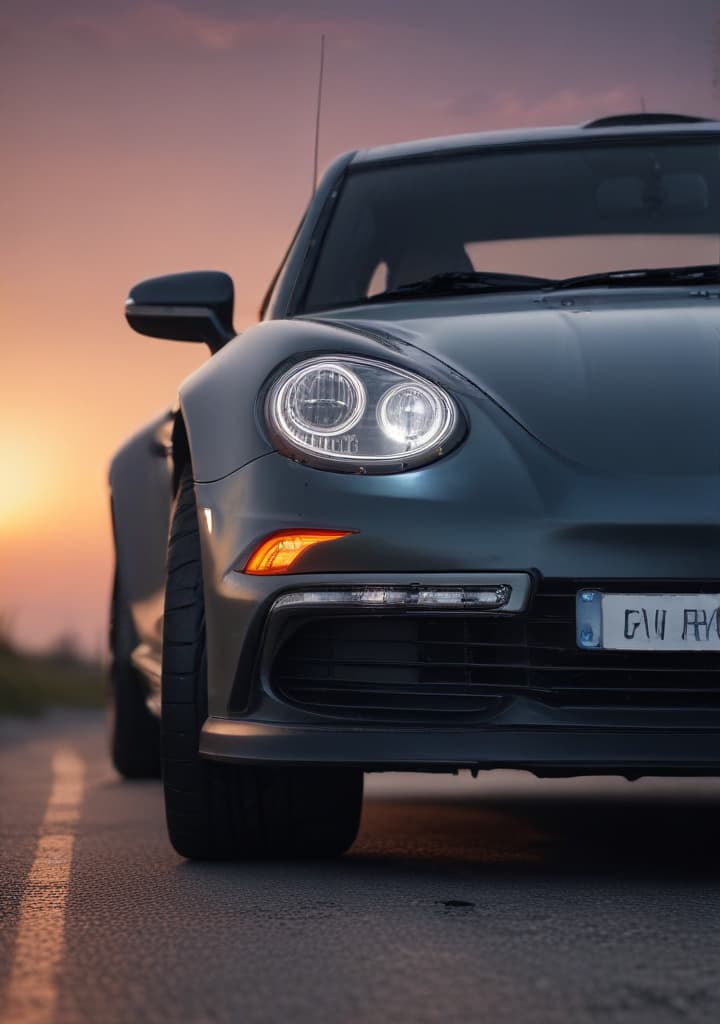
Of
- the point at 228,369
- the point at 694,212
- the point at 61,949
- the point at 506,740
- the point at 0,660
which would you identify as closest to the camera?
the point at 61,949

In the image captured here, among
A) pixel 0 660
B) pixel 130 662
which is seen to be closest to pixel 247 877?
pixel 130 662

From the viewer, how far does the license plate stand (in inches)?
90.8

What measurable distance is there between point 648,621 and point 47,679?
10592 mm

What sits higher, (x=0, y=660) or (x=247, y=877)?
(x=247, y=877)

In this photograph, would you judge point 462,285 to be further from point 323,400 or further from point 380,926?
point 380,926

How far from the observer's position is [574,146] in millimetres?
3670

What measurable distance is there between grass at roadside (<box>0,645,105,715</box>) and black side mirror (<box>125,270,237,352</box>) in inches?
214

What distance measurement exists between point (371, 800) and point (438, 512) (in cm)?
207

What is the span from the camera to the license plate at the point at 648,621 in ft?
7.57

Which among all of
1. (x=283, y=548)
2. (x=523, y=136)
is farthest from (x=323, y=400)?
(x=523, y=136)

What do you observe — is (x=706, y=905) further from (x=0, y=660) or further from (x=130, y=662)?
(x=0, y=660)

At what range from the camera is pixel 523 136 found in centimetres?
372

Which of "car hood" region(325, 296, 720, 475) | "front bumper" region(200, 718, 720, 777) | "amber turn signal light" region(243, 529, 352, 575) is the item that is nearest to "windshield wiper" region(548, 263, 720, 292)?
"car hood" region(325, 296, 720, 475)

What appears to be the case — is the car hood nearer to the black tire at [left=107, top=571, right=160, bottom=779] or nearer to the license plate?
the license plate
